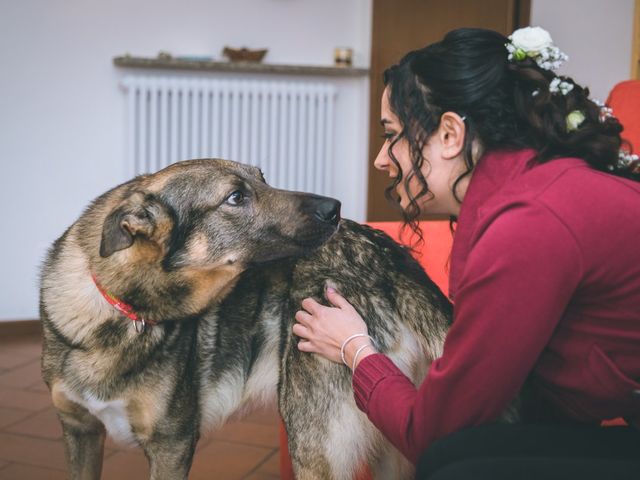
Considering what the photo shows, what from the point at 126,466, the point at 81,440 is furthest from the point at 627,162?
the point at 126,466

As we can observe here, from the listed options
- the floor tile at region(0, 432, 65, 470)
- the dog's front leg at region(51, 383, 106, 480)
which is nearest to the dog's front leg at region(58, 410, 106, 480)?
the dog's front leg at region(51, 383, 106, 480)

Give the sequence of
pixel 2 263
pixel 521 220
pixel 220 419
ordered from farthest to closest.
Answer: pixel 2 263 < pixel 220 419 < pixel 521 220

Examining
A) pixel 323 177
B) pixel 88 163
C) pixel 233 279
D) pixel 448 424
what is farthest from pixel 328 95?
pixel 448 424

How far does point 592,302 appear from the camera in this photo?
124cm

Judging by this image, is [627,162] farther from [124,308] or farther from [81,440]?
[81,440]

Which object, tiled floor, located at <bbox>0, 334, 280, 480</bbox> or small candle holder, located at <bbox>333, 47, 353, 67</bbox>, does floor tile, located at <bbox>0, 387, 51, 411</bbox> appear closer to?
tiled floor, located at <bbox>0, 334, 280, 480</bbox>

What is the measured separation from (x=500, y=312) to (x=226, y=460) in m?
1.69

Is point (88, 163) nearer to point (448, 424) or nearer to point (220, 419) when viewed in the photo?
point (220, 419)

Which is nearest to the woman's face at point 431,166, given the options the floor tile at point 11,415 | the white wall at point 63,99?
the floor tile at point 11,415

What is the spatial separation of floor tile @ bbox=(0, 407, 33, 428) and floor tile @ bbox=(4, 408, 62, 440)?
0.03 meters

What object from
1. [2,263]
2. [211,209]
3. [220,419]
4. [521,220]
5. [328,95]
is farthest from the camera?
[328,95]

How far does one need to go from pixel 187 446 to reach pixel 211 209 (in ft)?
1.91

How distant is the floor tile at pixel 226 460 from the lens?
2492 millimetres

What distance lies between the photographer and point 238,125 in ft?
14.2
